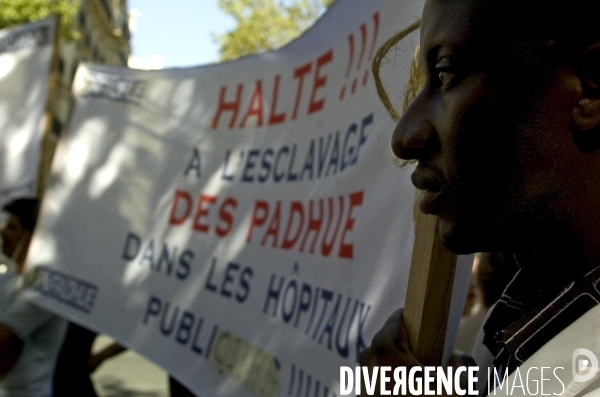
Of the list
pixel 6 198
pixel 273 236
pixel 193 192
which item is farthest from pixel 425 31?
pixel 6 198

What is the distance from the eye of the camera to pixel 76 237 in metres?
4.02

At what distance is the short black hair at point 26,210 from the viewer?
4283 mm

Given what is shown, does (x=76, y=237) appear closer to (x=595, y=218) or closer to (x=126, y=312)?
(x=126, y=312)

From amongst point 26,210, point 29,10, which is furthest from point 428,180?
point 29,10

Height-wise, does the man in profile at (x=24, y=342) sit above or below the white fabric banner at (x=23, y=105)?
below

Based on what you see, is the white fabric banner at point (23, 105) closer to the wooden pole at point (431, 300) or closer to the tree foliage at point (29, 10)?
the wooden pole at point (431, 300)

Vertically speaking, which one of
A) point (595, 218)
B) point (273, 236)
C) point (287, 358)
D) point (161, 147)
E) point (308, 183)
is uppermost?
point (161, 147)

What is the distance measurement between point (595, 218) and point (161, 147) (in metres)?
2.77

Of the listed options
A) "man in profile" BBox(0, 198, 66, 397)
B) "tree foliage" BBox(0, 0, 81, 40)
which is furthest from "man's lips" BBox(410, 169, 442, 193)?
"tree foliage" BBox(0, 0, 81, 40)

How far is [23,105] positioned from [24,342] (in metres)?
1.79

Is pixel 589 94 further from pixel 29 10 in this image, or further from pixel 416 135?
pixel 29 10

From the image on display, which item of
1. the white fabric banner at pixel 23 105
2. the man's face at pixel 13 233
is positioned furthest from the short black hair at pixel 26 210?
the white fabric banner at pixel 23 105

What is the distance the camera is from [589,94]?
0.84m

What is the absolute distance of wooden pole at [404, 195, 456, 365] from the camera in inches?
42.2
